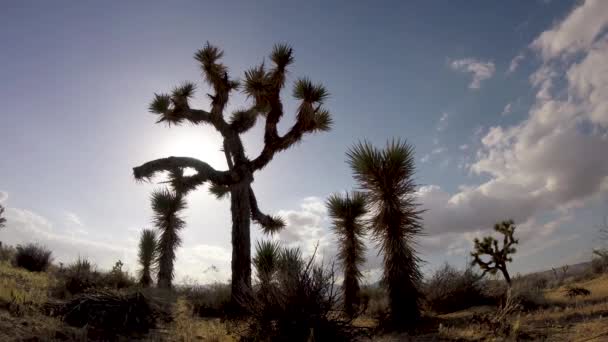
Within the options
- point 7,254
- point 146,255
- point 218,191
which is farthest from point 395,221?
point 7,254

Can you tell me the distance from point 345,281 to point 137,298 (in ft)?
18.0

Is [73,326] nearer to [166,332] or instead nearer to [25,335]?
[25,335]

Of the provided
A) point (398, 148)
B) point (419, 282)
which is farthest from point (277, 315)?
point (398, 148)

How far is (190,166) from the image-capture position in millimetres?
11430

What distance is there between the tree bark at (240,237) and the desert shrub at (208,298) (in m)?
0.77

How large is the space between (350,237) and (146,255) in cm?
997

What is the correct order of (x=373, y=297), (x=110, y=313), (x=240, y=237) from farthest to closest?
(x=373, y=297) → (x=240, y=237) → (x=110, y=313)

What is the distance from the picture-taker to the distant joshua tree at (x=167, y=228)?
1432 cm

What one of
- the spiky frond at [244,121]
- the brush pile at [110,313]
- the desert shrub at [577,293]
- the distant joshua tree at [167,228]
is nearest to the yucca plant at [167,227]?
the distant joshua tree at [167,228]

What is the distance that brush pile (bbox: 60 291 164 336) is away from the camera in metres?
5.39

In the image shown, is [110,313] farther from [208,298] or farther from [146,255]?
[146,255]

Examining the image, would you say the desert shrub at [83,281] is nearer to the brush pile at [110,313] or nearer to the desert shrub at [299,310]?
the brush pile at [110,313]

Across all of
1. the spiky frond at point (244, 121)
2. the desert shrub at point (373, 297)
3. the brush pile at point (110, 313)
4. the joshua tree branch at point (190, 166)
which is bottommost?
the desert shrub at point (373, 297)

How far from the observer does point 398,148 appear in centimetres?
795
